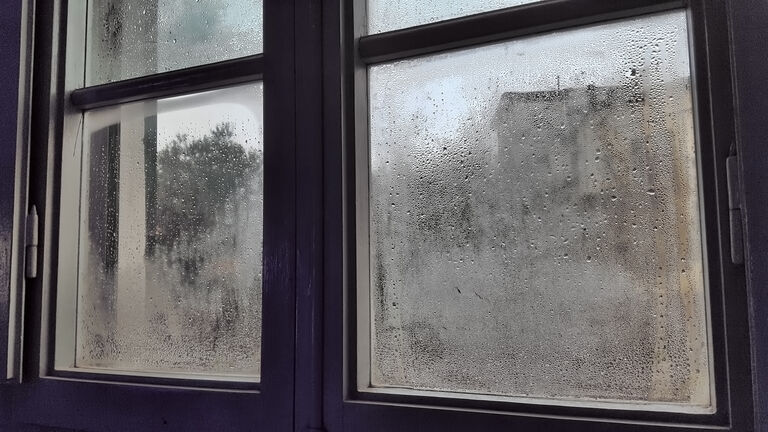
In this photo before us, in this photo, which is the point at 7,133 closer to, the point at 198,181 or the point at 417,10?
the point at 198,181

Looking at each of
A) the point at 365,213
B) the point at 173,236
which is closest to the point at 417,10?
the point at 365,213

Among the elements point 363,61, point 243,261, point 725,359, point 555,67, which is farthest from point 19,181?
point 725,359

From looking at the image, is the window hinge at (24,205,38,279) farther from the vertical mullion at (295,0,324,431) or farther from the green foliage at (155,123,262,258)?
the vertical mullion at (295,0,324,431)

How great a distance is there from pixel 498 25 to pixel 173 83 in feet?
2.22

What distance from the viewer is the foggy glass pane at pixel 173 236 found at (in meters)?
1.15

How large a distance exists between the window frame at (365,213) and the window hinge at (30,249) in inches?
27.2

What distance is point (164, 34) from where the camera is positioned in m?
1.31

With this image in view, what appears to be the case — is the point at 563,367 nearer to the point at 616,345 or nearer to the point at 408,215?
the point at 616,345

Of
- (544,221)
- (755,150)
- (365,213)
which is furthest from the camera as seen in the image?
(365,213)

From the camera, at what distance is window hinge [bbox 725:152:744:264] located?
2.59ft

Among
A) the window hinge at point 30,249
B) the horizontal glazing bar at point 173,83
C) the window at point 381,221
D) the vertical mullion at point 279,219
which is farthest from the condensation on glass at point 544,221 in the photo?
the window hinge at point 30,249

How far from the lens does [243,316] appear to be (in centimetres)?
113

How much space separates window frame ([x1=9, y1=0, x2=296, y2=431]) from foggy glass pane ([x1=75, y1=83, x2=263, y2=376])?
5cm

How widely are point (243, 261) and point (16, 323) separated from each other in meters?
0.52
